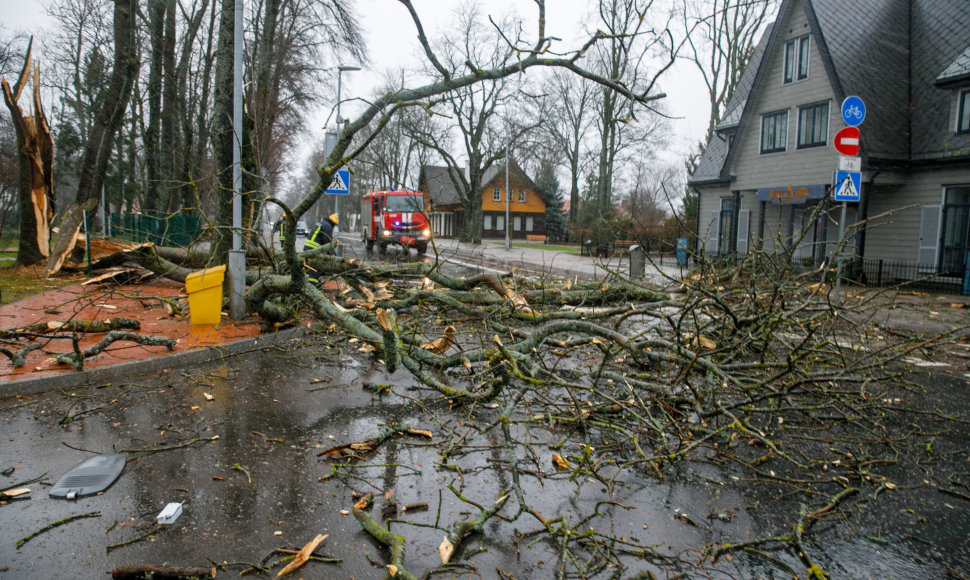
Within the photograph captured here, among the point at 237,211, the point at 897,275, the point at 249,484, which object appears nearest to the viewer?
the point at 249,484

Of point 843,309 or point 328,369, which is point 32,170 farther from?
point 843,309

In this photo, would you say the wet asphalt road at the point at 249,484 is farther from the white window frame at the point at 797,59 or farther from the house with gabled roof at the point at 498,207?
the house with gabled roof at the point at 498,207

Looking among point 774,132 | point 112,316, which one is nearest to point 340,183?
point 112,316

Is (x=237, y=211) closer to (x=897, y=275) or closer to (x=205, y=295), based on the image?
(x=205, y=295)

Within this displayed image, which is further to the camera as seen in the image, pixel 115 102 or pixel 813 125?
pixel 813 125

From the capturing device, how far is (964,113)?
1675 cm

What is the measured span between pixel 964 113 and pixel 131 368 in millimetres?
20762

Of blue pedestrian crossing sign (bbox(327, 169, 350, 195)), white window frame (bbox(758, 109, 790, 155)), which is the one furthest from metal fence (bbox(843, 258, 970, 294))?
blue pedestrian crossing sign (bbox(327, 169, 350, 195))

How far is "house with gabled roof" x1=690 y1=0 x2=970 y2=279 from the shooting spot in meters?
17.2

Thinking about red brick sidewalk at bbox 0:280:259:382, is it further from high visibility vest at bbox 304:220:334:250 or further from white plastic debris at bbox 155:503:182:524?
white plastic debris at bbox 155:503:182:524

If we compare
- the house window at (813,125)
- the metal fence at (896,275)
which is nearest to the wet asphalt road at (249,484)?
the metal fence at (896,275)

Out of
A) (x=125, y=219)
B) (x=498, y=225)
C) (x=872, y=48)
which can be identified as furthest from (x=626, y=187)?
(x=125, y=219)

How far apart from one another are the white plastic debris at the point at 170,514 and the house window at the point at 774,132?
22859 millimetres

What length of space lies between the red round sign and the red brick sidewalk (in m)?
9.95
